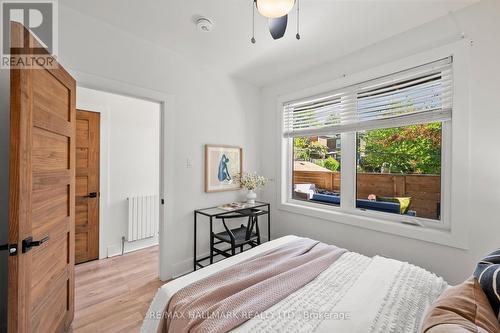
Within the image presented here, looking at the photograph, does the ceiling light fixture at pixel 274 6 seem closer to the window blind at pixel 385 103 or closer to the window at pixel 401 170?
the window blind at pixel 385 103

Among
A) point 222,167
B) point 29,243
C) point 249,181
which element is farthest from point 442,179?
point 29,243

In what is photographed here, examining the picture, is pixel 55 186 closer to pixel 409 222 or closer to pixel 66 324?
pixel 66 324

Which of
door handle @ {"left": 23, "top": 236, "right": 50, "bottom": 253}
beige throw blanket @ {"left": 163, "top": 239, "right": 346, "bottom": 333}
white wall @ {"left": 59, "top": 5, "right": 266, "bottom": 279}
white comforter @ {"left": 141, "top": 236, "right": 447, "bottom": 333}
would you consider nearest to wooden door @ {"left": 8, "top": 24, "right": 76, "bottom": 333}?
door handle @ {"left": 23, "top": 236, "right": 50, "bottom": 253}

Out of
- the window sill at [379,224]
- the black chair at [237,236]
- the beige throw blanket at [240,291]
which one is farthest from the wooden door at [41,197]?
the window sill at [379,224]

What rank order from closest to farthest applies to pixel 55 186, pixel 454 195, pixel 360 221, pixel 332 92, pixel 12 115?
pixel 12 115, pixel 55 186, pixel 454 195, pixel 360 221, pixel 332 92

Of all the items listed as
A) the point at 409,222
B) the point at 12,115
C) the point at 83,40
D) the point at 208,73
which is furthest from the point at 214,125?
the point at 409,222

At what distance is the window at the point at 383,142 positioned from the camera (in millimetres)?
Answer: 1963

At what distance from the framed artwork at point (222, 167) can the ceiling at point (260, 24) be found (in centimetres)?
111

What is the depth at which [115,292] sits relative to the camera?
7.17 feet

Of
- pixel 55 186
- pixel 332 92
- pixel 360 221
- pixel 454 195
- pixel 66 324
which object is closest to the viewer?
pixel 55 186

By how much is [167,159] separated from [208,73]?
4.07ft

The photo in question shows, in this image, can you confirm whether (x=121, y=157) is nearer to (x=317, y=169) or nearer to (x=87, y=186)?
(x=87, y=186)

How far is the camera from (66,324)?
1.61 m

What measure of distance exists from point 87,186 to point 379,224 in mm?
3562
